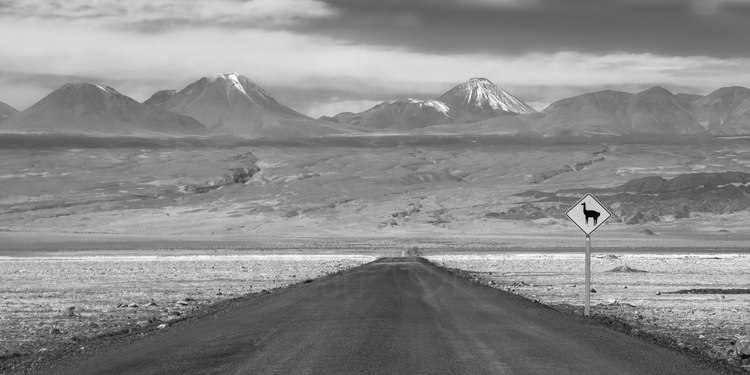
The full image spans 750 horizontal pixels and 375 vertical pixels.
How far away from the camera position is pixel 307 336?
1559 cm

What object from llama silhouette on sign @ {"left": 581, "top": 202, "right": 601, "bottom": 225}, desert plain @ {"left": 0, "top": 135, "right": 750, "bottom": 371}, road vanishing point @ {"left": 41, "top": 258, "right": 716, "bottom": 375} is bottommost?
desert plain @ {"left": 0, "top": 135, "right": 750, "bottom": 371}

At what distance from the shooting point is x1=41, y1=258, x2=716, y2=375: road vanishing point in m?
12.1

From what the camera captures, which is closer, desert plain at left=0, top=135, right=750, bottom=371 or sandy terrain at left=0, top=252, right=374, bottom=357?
sandy terrain at left=0, top=252, right=374, bottom=357

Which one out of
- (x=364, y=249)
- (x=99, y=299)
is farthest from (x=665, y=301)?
(x=364, y=249)

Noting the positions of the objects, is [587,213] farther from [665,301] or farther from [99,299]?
[99,299]

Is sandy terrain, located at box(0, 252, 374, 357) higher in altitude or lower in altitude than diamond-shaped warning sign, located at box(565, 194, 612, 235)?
lower

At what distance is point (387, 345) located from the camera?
14.0 m

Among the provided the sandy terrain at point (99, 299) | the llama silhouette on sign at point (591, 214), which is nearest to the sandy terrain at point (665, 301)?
the llama silhouette on sign at point (591, 214)

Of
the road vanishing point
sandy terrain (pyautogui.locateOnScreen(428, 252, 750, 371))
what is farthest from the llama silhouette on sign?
sandy terrain (pyautogui.locateOnScreen(428, 252, 750, 371))

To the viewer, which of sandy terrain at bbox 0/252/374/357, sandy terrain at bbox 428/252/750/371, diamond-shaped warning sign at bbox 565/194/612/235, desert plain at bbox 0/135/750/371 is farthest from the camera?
desert plain at bbox 0/135/750/371

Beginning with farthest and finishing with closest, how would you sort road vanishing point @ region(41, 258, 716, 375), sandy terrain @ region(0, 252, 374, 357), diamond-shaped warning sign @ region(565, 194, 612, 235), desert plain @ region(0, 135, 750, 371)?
desert plain @ region(0, 135, 750, 371)
diamond-shaped warning sign @ region(565, 194, 612, 235)
sandy terrain @ region(0, 252, 374, 357)
road vanishing point @ region(41, 258, 716, 375)

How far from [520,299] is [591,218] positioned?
548cm

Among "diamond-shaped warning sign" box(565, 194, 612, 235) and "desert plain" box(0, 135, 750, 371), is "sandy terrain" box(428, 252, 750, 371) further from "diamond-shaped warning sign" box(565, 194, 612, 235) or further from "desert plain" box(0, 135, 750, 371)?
"diamond-shaped warning sign" box(565, 194, 612, 235)

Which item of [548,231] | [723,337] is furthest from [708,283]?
[548,231]
